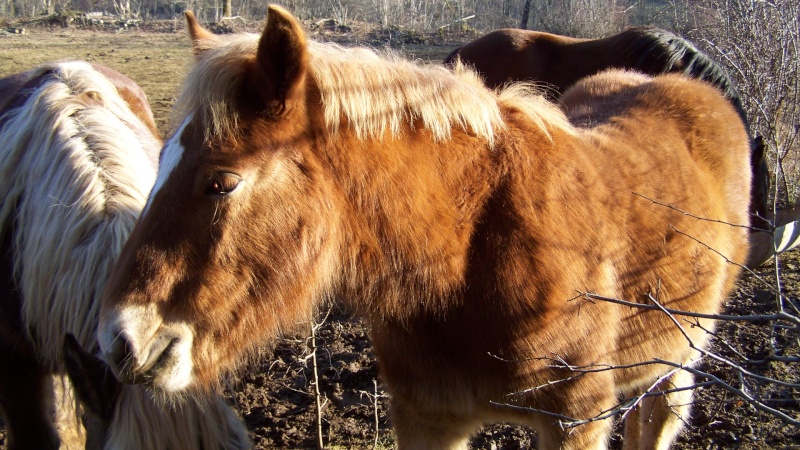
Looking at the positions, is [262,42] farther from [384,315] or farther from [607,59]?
[607,59]

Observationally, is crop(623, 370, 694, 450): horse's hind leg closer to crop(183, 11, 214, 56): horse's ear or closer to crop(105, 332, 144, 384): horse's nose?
crop(105, 332, 144, 384): horse's nose

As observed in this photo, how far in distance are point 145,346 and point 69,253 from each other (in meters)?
1.27

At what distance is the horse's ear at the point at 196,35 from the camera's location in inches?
74.2

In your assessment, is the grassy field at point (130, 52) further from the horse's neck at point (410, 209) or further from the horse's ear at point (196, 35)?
the horse's neck at point (410, 209)

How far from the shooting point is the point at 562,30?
17.6 metres

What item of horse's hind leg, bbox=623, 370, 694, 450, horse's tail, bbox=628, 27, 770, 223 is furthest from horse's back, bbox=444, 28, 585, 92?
horse's hind leg, bbox=623, 370, 694, 450

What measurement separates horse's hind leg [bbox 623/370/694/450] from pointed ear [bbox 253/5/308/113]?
8.15 feet

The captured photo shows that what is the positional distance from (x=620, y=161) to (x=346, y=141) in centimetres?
128

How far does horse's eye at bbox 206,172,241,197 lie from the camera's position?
154 centimetres

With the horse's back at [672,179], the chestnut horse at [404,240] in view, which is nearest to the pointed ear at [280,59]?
the chestnut horse at [404,240]

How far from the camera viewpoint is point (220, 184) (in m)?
1.54

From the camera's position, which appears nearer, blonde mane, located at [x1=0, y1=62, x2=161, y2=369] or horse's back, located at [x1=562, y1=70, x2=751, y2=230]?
blonde mane, located at [x1=0, y1=62, x2=161, y2=369]

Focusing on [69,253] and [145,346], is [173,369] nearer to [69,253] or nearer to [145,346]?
[145,346]

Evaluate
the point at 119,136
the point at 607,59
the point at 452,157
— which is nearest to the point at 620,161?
the point at 452,157
